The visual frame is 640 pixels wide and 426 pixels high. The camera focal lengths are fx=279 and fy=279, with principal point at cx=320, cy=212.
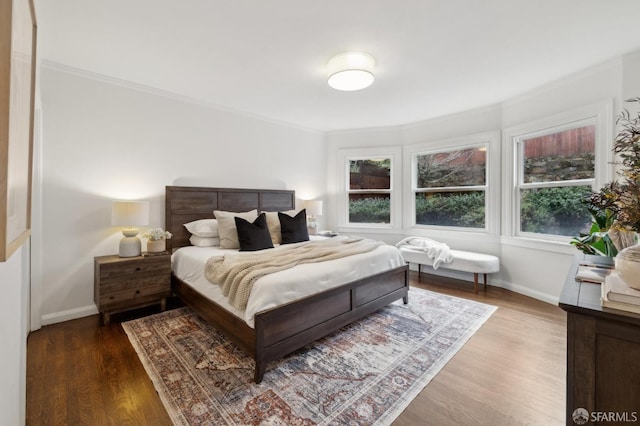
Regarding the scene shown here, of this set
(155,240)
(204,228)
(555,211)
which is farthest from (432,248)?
(155,240)

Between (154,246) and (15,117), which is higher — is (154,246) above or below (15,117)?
below

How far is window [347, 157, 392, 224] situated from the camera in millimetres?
5328

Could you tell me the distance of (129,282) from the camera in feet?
9.57

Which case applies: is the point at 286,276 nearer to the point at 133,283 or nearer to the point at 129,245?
the point at 133,283

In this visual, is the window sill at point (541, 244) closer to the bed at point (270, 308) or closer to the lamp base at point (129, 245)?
the bed at point (270, 308)

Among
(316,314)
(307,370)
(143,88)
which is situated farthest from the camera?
(143,88)

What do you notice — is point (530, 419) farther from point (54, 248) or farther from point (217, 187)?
point (54, 248)

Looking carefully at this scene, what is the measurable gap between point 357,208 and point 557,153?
3.08 metres

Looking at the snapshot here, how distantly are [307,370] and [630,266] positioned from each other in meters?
1.94

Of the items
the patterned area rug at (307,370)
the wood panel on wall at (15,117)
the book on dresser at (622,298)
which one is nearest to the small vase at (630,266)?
the book on dresser at (622,298)

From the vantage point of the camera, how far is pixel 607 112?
289cm

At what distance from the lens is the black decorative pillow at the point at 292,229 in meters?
3.78

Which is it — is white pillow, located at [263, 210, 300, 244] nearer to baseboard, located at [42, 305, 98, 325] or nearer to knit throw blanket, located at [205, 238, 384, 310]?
knit throw blanket, located at [205, 238, 384, 310]

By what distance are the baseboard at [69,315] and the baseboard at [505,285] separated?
4.66 meters
